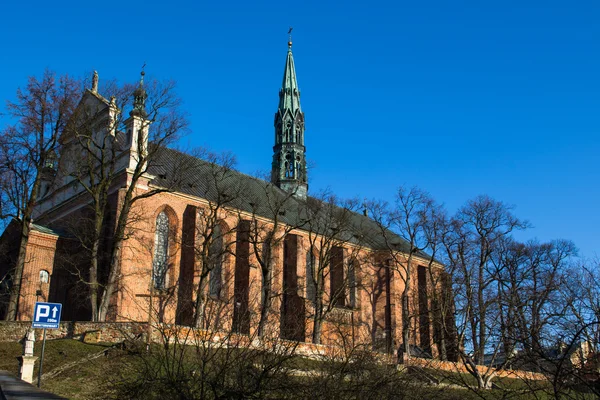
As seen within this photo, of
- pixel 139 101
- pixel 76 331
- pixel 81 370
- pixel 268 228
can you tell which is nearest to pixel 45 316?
pixel 81 370

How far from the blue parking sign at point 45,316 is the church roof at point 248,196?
682 inches

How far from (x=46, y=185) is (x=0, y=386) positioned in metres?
34.1

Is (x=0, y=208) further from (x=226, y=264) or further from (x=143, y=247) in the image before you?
(x=226, y=264)

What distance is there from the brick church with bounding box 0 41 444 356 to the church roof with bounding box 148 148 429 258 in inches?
6.7

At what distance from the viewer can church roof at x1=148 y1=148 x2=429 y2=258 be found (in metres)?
36.4

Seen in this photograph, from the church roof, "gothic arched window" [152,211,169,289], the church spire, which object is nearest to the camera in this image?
"gothic arched window" [152,211,169,289]

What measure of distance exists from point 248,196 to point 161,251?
28.7 feet

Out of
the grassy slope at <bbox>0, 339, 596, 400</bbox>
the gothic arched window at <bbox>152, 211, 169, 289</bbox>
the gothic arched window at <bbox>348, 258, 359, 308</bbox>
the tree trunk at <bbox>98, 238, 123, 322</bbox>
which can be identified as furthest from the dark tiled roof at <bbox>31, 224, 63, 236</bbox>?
the gothic arched window at <bbox>348, 258, 359, 308</bbox>

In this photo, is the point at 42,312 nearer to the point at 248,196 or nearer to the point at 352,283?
the point at 248,196

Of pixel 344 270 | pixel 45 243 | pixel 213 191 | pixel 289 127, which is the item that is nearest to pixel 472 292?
pixel 344 270

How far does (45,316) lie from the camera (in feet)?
50.5

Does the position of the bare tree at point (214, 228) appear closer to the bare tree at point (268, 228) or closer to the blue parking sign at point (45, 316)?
the bare tree at point (268, 228)

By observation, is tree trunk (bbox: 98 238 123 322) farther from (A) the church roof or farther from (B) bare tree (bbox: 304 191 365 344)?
(B) bare tree (bbox: 304 191 365 344)

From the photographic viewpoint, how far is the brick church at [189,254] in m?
32.9
